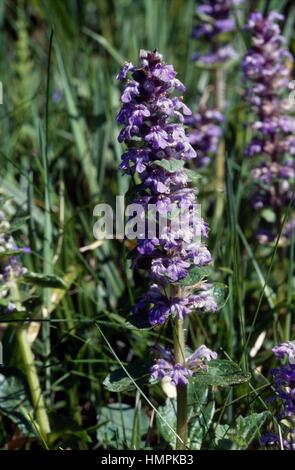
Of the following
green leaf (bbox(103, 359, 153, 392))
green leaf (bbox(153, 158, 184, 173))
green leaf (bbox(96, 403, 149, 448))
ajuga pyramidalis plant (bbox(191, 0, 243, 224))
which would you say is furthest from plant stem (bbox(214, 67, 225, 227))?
green leaf (bbox(153, 158, 184, 173))

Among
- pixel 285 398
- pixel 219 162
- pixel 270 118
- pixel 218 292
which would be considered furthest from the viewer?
pixel 219 162

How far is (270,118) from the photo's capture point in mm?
3182

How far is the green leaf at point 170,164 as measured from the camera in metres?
1.83

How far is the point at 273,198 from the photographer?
3.23m

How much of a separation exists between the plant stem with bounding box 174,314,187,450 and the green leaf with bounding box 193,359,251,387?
0.20ft

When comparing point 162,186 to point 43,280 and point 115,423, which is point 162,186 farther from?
point 115,423

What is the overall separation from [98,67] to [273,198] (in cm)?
116

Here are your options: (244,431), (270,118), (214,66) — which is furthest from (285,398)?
(214,66)

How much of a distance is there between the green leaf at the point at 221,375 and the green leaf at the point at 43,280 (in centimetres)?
61

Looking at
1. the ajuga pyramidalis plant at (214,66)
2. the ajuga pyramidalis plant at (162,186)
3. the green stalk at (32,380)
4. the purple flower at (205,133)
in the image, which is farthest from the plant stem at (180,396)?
the purple flower at (205,133)

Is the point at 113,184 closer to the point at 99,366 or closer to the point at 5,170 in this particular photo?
the point at 5,170

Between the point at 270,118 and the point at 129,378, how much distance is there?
62.6 inches

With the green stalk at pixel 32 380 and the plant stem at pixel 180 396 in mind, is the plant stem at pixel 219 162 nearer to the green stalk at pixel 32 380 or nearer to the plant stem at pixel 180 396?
the green stalk at pixel 32 380
